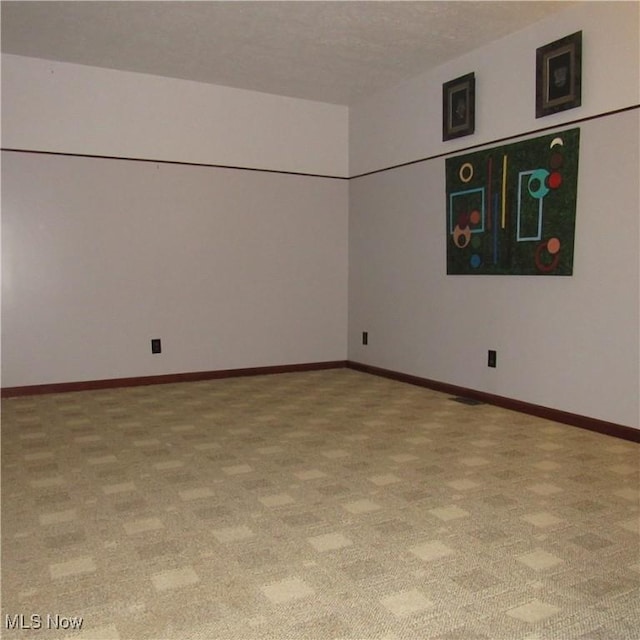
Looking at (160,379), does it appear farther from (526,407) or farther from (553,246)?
(553,246)

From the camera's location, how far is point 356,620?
5.61 ft

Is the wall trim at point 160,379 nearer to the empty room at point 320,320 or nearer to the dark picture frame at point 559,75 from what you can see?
the empty room at point 320,320

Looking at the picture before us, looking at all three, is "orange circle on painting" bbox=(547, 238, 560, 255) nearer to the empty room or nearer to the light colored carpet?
the empty room

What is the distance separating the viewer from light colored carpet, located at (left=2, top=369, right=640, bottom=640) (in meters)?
1.73

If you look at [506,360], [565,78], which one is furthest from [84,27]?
[506,360]

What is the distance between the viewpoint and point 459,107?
15.2 feet

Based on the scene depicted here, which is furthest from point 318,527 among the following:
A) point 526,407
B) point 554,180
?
point 554,180

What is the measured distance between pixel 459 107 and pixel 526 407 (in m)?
2.32

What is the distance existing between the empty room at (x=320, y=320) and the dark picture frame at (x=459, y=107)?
2cm

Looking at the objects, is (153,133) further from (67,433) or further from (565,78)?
(565,78)

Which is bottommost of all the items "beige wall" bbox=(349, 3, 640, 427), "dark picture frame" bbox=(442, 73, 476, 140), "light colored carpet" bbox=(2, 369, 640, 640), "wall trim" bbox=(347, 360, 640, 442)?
"light colored carpet" bbox=(2, 369, 640, 640)

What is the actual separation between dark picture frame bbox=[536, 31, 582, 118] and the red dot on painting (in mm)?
400

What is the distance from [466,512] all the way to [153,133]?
4099 mm

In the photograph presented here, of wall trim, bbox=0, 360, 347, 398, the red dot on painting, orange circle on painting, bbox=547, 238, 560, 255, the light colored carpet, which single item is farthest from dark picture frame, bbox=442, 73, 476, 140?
wall trim, bbox=0, 360, 347, 398
